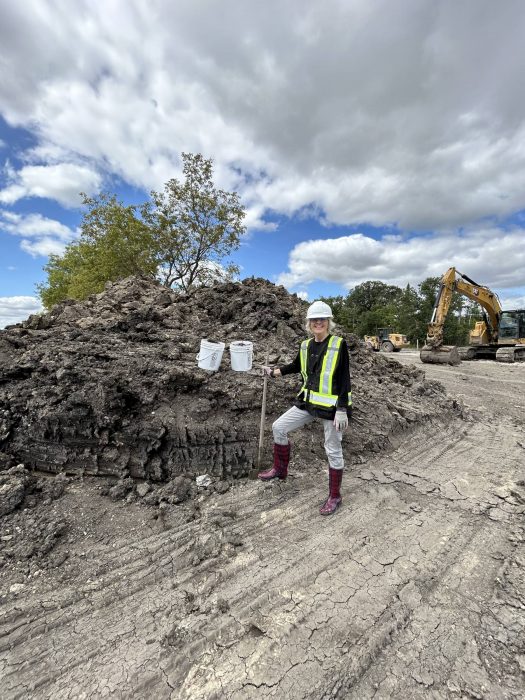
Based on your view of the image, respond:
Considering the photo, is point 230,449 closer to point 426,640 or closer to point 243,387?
point 243,387

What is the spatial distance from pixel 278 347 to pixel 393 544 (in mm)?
3569

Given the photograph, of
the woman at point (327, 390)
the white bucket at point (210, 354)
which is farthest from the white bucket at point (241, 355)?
the woman at point (327, 390)

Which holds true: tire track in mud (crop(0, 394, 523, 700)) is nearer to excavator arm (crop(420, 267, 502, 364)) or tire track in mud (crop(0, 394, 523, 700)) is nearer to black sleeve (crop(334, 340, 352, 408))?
black sleeve (crop(334, 340, 352, 408))

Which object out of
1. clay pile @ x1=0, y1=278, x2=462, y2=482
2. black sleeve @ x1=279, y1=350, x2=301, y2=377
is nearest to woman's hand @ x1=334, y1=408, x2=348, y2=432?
black sleeve @ x1=279, y1=350, x2=301, y2=377

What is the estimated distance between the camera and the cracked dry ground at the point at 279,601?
1.49m

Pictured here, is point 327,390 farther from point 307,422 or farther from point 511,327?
point 511,327

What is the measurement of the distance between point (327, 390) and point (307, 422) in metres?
0.47

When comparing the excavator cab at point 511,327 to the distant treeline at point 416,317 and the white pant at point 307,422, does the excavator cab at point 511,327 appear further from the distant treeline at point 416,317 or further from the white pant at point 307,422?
the white pant at point 307,422

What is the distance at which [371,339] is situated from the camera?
26.8 m

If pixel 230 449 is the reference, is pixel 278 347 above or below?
above

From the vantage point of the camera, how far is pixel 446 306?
1325cm

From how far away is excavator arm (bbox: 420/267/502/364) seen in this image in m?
13.0

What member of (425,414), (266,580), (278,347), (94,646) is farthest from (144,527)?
(425,414)

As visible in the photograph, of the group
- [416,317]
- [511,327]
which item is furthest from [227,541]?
[416,317]
